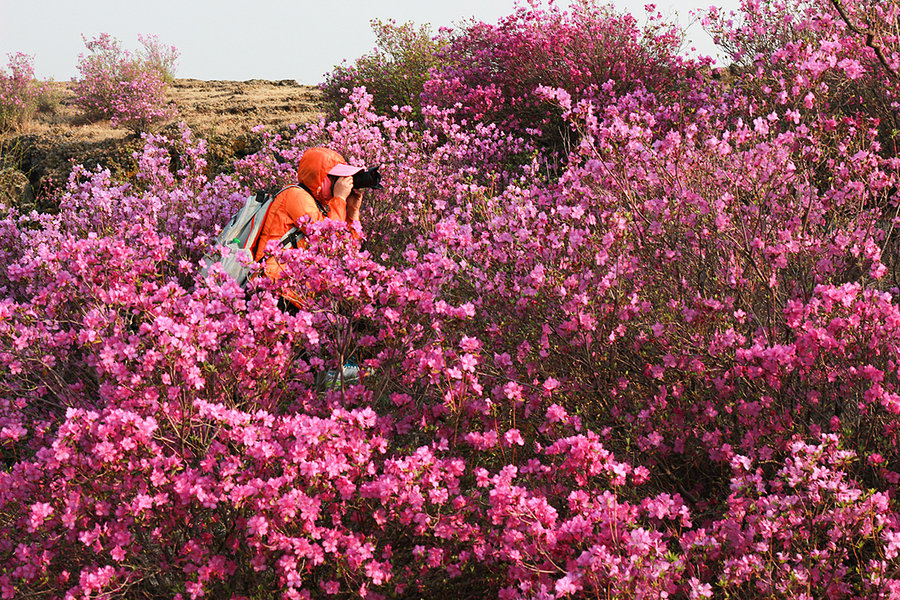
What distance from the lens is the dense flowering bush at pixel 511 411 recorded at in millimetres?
2430

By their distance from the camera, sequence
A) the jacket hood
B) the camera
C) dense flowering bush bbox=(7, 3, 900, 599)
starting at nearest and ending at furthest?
dense flowering bush bbox=(7, 3, 900, 599)
the jacket hood
the camera

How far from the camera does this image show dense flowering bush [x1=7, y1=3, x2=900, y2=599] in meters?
2.43

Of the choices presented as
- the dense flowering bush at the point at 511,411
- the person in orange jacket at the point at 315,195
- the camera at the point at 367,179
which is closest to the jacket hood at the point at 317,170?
the person in orange jacket at the point at 315,195

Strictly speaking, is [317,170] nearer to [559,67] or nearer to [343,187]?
[343,187]

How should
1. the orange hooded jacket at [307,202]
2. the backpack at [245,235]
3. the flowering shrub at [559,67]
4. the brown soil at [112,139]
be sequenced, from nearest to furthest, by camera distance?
the backpack at [245,235] → the orange hooded jacket at [307,202] → the flowering shrub at [559,67] → the brown soil at [112,139]

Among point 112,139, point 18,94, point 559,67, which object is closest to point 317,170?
point 559,67

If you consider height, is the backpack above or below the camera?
below

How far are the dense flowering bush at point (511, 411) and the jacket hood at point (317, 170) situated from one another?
150cm

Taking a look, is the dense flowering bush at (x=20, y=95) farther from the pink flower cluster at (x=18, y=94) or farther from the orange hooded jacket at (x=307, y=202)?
the orange hooded jacket at (x=307, y=202)

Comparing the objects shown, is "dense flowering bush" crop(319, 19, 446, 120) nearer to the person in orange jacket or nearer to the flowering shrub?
the flowering shrub

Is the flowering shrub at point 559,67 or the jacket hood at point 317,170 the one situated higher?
the flowering shrub at point 559,67

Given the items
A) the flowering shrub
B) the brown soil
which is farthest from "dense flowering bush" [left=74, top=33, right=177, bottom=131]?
the flowering shrub

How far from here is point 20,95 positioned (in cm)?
1540

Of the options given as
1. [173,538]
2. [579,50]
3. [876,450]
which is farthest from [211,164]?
[876,450]
